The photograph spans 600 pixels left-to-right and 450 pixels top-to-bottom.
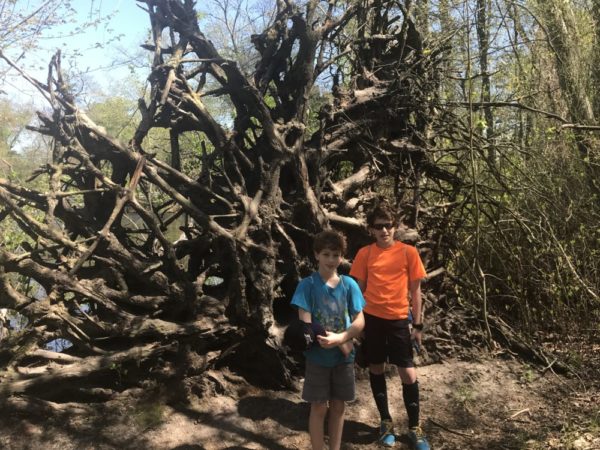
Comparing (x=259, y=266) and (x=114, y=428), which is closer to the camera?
(x=114, y=428)

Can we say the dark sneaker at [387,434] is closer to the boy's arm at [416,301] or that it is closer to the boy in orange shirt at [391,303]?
the boy in orange shirt at [391,303]

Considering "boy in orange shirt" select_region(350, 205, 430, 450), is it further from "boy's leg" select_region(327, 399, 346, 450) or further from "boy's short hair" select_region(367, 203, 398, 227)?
"boy's leg" select_region(327, 399, 346, 450)

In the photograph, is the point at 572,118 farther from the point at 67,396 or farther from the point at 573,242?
the point at 67,396

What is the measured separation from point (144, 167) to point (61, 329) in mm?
1327

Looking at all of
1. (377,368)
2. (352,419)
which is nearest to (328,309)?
(377,368)

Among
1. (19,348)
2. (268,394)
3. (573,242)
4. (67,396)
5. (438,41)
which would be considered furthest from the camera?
(438,41)

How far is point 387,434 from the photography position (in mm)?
3449

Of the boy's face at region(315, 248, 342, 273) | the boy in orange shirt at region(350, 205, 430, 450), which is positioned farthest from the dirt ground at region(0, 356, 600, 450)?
the boy's face at region(315, 248, 342, 273)

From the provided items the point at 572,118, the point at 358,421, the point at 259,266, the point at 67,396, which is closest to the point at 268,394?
the point at 358,421

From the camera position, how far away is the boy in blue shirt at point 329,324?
2.82 m

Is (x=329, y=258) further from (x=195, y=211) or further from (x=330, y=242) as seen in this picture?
(x=195, y=211)

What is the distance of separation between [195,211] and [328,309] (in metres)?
1.49

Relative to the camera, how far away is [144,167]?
3799 millimetres

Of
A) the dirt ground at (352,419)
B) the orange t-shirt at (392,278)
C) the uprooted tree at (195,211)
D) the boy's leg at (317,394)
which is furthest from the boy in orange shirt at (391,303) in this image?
the uprooted tree at (195,211)
